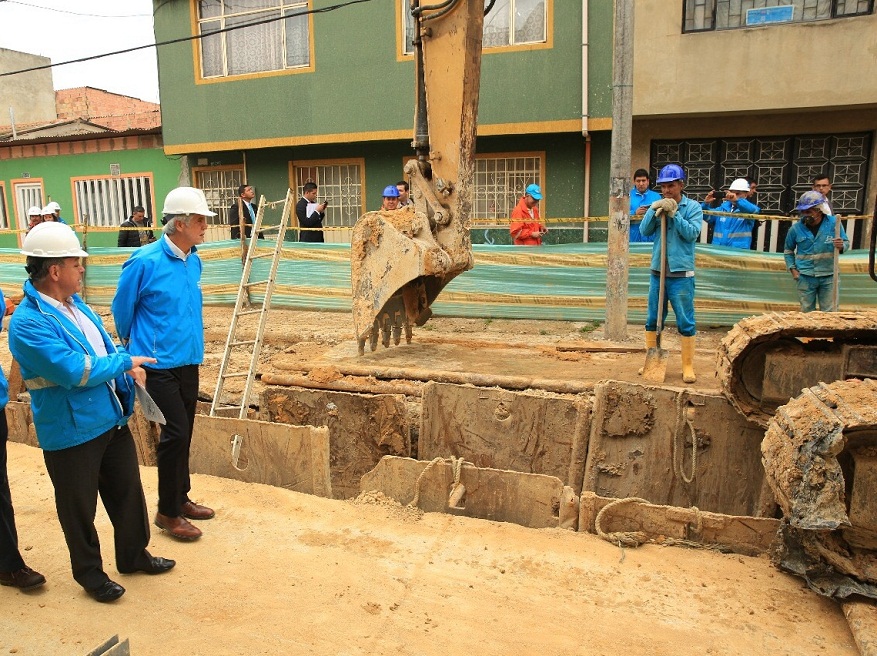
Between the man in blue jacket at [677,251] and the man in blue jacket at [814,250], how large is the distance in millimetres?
1799

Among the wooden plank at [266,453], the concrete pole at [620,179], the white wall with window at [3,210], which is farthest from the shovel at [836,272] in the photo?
the white wall with window at [3,210]

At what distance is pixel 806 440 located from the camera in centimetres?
303

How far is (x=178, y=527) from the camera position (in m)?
3.79

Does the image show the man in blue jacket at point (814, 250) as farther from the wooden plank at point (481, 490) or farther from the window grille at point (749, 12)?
the wooden plank at point (481, 490)

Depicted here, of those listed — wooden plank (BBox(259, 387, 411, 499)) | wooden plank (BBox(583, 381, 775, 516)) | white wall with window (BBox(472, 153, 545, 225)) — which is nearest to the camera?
wooden plank (BBox(583, 381, 775, 516))

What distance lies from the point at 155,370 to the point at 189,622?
131cm

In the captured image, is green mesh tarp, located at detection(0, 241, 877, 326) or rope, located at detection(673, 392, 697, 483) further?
green mesh tarp, located at detection(0, 241, 877, 326)

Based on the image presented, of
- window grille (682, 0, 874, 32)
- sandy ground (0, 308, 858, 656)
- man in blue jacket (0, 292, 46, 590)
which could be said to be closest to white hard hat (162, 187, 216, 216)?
man in blue jacket (0, 292, 46, 590)

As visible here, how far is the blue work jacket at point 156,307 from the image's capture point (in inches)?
142

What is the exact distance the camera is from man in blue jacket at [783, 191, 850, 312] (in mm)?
6875

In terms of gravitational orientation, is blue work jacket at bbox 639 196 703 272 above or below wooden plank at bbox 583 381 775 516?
above

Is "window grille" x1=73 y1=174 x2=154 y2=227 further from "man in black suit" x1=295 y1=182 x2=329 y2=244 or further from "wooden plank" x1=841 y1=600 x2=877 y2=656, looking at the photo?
"wooden plank" x1=841 y1=600 x2=877 y2=656

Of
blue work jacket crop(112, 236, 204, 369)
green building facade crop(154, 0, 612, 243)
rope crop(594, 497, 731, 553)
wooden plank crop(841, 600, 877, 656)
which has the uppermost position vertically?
green building facade crop(154, 0, 612, 243)

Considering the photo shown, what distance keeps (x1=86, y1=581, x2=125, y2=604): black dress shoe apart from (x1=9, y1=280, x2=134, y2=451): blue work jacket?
0.69 m
